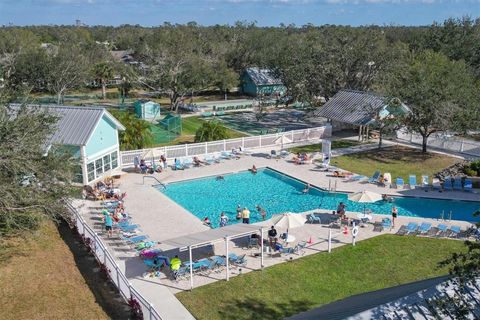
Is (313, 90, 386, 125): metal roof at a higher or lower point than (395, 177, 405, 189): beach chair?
higher

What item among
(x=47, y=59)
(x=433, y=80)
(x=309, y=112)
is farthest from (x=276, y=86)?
Result: (x=433, y=80)

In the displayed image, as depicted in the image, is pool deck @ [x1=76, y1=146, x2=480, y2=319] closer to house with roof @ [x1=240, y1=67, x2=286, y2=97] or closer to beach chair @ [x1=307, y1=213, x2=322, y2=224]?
beach chair @ [x1=307, y1=213, x2=322, y2=224]

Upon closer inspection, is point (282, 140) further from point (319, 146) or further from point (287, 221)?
point (287, 221)

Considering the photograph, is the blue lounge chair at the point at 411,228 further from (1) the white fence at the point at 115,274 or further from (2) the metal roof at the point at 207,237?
(1) the white fence at the point at 115,274

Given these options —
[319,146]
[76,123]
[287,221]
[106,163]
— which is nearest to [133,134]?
[106,163]

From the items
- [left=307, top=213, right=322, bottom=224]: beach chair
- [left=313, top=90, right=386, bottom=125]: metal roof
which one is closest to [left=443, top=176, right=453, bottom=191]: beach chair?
[left=307, top=213, right=322, bottom=224]: beach chair
